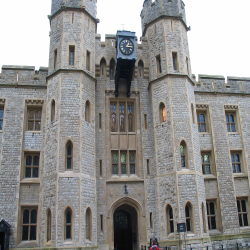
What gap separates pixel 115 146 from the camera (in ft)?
56.0

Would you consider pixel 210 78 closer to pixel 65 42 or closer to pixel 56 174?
pixel 65 42

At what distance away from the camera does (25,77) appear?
17.5 m

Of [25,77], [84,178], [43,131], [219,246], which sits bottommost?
[219,246]

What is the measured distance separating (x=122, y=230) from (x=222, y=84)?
11.3m

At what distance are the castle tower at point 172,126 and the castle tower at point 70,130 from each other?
3.50m

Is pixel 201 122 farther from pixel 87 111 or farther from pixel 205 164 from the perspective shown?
pixel 87 111

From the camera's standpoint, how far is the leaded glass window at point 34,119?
17.1 m

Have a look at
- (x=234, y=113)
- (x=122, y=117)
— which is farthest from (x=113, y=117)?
(x=234, y=113)

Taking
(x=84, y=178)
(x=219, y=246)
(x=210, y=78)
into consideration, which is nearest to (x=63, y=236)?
(x=84, y=178)

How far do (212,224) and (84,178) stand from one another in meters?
8.09

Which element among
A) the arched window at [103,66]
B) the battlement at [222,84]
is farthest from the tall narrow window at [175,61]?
the arched window at [103,66]

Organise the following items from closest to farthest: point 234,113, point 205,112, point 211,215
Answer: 1. point 211,215
2. point 205,112
3. point 234,113

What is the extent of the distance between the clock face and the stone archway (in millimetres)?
7994

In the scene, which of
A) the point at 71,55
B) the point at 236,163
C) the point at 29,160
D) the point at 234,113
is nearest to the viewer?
the point at 29,160
